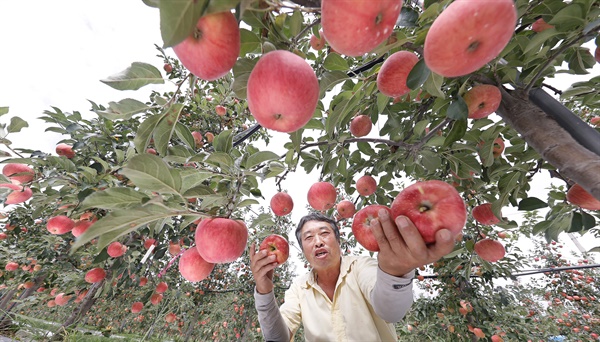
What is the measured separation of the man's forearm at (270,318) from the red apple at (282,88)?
3.68 ft

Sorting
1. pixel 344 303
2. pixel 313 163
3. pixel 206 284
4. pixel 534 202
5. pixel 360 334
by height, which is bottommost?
pixel 360 334

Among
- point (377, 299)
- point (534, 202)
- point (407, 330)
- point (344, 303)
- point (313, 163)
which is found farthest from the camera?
point (407, 330)

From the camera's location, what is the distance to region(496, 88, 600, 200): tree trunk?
642 mm

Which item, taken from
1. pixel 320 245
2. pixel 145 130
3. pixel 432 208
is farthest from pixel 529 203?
pixel 145 130

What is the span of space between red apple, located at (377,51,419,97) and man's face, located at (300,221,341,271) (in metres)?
1.28

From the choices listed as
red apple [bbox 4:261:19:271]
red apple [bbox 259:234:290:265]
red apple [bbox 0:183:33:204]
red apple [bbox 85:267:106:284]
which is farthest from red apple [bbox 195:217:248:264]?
red apple [bbox 4:261:19:271]

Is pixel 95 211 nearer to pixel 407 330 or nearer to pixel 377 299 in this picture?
pixel 377 299

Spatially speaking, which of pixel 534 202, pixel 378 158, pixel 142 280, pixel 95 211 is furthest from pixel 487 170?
pixel 142 280

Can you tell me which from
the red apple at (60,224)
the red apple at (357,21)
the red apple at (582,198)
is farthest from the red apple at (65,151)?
the red apple at (582,198)

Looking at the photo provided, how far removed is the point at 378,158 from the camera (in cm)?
171

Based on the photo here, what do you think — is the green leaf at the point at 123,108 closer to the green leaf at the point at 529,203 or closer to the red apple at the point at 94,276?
the green leaf at the point at 529,203

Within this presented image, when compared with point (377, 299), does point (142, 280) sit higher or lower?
higher

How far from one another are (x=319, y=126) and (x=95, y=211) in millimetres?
1732

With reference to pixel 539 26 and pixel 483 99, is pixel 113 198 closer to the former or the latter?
pixel 483 99
